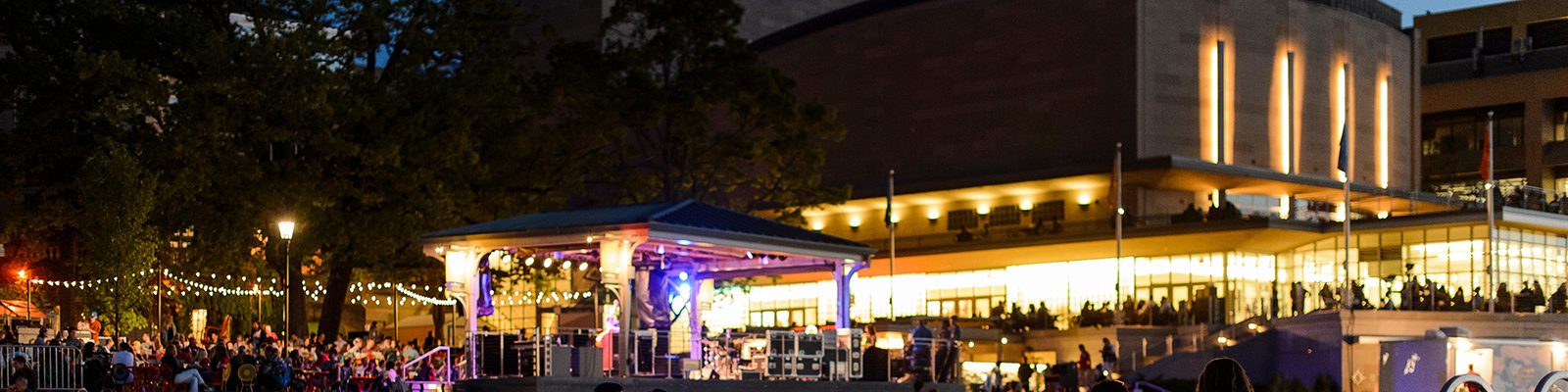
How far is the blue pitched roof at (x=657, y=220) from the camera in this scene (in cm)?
2916

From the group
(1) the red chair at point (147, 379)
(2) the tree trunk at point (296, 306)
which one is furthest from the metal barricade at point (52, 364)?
(2) the tree trunk at point (296, 306)

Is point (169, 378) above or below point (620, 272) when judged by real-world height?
below

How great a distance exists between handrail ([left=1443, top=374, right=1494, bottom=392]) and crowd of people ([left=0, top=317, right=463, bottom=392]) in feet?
49.1

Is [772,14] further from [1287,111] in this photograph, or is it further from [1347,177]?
[1347,177]

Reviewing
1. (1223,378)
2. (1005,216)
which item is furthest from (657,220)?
(1005,216)

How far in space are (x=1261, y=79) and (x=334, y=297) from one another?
3423 cm

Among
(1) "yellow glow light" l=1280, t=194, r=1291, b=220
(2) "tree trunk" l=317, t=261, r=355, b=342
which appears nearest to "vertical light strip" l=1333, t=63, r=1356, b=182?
(1) "yellow glow light" l=1280, t=194, r=1291, b=220

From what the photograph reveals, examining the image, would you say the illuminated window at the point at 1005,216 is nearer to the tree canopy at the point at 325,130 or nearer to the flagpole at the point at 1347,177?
the flagpole at the point at 1347,177

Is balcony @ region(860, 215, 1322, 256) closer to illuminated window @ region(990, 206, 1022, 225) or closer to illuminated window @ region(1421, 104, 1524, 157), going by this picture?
illuminated window @ region(990, 206, 1022, 225)

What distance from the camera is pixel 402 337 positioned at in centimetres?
8275

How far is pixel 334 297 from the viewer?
151 feet

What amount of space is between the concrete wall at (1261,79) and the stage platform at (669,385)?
35268 millimetres

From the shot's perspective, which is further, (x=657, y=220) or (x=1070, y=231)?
(x=1070, y=231)

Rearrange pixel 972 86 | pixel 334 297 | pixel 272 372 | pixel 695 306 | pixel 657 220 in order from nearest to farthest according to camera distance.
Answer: pixel 657 220 < pixel 272 372 < pixel 695 306 < pixel 334 297 < pixel 972 86
